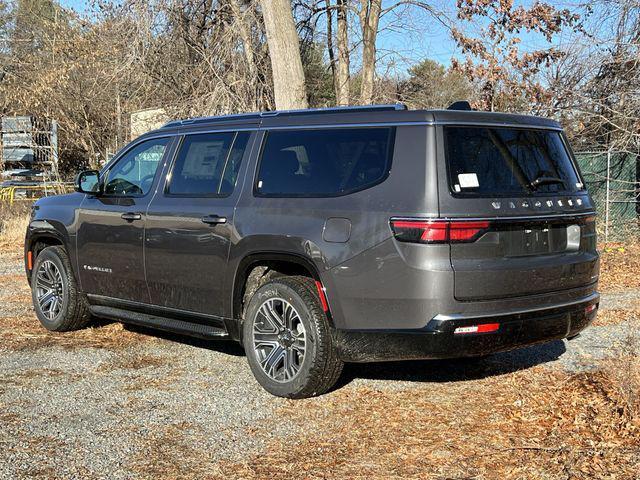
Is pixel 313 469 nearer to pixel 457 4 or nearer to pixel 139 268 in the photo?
pixel 139 268

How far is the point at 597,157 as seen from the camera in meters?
17.5

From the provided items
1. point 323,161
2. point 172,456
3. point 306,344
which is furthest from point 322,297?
point 172,456

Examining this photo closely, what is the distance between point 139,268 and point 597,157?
13096 millimetres

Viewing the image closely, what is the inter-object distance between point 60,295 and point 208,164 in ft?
7.95

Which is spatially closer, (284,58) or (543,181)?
(543,181)

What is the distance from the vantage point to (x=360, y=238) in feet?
17.0

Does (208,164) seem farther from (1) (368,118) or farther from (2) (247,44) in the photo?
(2) (247,44)

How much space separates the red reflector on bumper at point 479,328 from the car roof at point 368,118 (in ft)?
4.13

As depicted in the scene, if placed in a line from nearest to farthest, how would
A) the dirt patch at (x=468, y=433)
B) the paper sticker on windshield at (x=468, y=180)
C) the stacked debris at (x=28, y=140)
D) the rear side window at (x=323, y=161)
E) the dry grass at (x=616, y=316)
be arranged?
the dirt patch at (x=468, y=433) < the paper sticker on windshield at (x=468, y=180) < the rear side window at (x=323, y=161) < the dry grass at (x=616, y=316) < the stacked debris at (x=28, y=140)

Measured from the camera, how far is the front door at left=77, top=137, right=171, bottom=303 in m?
6.90

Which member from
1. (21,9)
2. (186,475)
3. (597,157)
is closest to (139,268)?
(186,475)

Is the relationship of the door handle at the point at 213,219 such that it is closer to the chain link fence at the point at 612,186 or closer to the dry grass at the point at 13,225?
the chain link fence at the point at 612,186

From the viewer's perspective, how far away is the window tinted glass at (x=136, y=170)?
7.05 m

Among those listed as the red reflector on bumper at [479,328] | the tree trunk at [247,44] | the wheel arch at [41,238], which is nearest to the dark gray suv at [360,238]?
the red reflector on bumper at [479,328]
